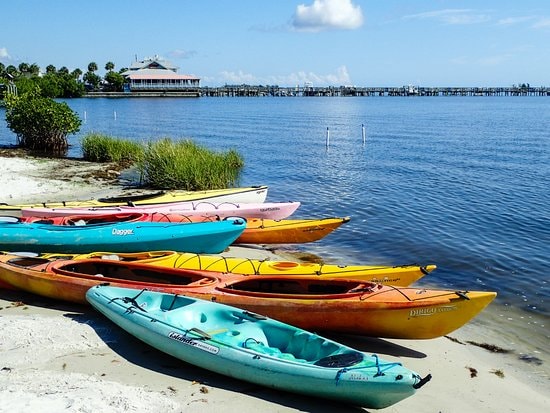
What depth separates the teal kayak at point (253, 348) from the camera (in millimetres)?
6723

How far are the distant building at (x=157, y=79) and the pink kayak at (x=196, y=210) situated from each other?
116 meters

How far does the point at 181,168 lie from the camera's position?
71.2 feet

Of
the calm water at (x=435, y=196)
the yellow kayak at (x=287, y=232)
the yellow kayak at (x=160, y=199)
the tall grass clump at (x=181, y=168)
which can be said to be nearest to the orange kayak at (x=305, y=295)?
the calm water at (x=435, y=196)

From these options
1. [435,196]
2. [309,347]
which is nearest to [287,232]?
[309,347]

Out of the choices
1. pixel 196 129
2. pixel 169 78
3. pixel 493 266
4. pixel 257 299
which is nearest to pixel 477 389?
Answer: pixel 257 299

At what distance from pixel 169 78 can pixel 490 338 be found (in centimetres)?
12658

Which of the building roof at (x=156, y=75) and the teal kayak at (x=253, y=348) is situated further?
the building roof at (x=156, y=75)

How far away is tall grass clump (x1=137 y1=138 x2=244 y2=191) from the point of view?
21609 mm

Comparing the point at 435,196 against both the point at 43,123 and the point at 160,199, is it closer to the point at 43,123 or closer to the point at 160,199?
the point at 160,199

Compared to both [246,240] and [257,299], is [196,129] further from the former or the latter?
[257,299]

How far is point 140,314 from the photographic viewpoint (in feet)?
28.2

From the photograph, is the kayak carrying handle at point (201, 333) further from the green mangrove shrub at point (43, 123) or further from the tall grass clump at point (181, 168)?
the green mangrove shrub at point (43, 123)

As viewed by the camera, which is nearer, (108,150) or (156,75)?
(108,150)

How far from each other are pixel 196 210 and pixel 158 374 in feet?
28.2
